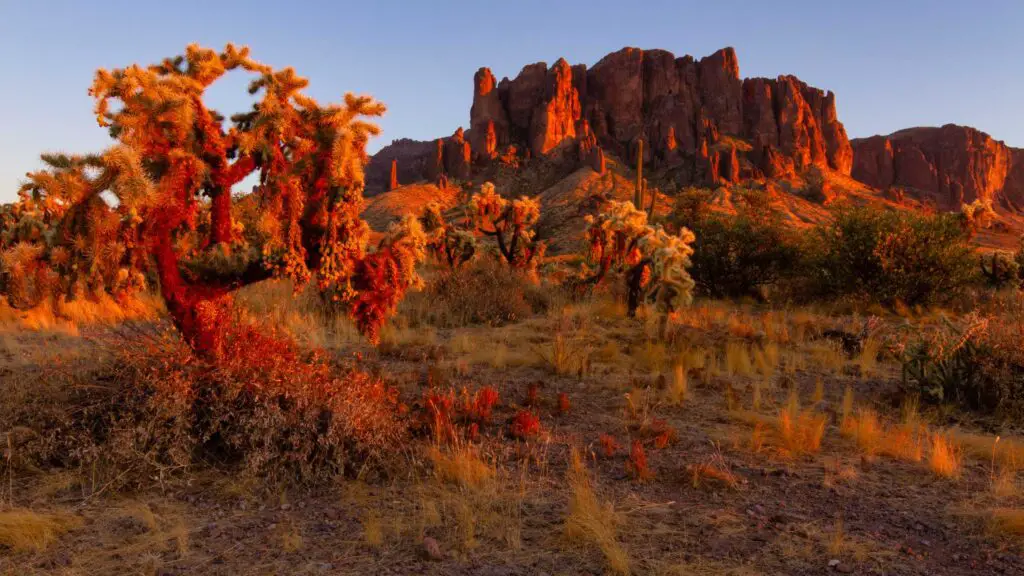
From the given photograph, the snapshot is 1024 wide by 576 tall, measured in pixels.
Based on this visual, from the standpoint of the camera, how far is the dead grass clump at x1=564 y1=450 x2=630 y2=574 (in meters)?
3.45

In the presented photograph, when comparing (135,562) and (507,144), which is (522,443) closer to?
(135,562)

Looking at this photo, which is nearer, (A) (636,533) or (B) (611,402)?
(A) (636,533)

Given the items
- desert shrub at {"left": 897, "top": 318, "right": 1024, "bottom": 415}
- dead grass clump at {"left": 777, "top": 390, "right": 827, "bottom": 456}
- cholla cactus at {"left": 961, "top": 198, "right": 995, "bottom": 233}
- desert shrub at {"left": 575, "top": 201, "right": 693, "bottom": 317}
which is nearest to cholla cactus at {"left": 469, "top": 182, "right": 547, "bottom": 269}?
desert shrub at {"left": 575, "top": 201, "right": 693, "bottom": 317}

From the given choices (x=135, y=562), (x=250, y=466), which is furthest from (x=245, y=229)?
(x=135, y=562)

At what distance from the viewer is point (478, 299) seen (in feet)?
43.2

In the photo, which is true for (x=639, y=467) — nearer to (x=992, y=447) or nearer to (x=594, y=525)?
(x=594, y=525)

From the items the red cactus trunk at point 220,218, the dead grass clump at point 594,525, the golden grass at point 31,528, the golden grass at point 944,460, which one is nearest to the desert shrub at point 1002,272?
the golden grass at point 944,460

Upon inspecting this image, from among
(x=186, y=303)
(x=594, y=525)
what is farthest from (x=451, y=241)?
(x=594, y=525)

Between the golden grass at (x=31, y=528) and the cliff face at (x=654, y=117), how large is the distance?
93.5 meters

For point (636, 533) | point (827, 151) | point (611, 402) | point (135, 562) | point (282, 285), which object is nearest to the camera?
Result: point (135, 562)

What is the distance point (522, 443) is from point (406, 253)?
7.21 ft

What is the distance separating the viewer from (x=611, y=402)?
7234 millimetres

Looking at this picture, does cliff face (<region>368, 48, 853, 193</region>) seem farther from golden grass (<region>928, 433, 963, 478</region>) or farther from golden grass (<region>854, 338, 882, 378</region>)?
golden grass (<region>928, 433, 963, 478</region>)

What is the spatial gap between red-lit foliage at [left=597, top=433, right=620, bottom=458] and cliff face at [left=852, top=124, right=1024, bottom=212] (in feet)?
428
